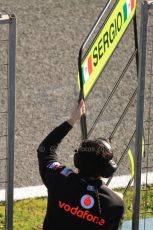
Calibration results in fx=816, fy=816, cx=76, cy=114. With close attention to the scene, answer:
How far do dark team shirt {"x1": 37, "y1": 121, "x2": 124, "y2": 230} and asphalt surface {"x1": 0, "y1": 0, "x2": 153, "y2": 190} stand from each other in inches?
117

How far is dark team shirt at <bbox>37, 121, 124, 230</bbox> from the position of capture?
5152 millimetres

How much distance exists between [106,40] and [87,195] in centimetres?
112

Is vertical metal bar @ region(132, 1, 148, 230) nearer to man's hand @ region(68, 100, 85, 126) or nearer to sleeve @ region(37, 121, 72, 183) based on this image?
man's hand @ region(68, 100, 85, 126)

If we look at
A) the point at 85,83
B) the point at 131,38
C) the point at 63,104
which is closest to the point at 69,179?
the point at 85,83

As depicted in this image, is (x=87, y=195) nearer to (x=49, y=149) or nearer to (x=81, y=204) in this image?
(x=81, y=204)

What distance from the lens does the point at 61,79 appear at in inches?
378

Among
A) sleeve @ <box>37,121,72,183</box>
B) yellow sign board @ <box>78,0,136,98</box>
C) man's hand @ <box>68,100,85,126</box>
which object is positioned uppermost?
yellow sign board @ <box>78,0,136,98</box>

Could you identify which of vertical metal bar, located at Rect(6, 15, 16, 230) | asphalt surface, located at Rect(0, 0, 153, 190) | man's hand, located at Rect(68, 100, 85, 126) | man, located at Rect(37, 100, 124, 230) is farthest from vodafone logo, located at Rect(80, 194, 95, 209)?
asphalt surface, located at Rect(0, 0, 153, 190)

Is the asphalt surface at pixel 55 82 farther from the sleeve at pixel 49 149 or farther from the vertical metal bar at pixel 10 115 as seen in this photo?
the sleeve at pixel 49 149

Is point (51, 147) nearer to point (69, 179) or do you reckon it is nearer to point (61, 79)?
point (69, 179)

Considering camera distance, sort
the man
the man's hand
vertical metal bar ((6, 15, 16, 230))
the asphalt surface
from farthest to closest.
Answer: the asphalt surface < the man's hand < vertical metal bar ((6, 15, 16, 230)) < the man

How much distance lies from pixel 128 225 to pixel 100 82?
8.87ft

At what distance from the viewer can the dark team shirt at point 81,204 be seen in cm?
515

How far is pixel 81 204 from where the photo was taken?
16.9ft
